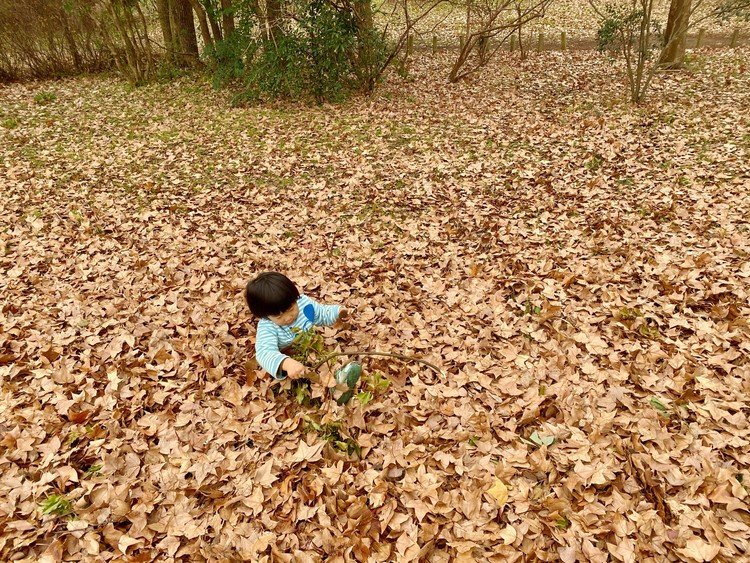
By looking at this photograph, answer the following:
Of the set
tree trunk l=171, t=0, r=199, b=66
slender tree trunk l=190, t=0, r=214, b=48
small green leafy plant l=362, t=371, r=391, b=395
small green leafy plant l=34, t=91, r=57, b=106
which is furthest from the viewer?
tree trunk l=171, t=0, r=199, b=66

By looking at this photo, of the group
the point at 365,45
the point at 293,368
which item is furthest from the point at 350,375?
the point at 365,45

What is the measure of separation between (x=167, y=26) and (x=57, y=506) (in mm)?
16106

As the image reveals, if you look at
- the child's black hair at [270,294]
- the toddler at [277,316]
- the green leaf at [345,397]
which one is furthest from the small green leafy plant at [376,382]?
the child's black hair at [270,294]

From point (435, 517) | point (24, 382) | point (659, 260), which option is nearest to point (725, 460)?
point (435, 517)

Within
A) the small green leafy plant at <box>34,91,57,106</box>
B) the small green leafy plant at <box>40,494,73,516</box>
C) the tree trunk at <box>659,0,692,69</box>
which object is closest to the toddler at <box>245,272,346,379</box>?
the small green leafy plant at <box>40,494,73,516</box>

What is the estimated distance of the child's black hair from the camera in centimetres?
335

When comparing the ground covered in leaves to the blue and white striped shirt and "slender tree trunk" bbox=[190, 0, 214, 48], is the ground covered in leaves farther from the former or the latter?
"slender tree trunk" bbox=[190, 0, 214, 48]

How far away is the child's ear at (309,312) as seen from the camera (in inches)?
154

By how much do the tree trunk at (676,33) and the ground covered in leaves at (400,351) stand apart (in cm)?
300

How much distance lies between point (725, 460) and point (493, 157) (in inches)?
259

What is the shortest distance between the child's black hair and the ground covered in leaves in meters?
0.84

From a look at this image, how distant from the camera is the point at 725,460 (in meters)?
3.01

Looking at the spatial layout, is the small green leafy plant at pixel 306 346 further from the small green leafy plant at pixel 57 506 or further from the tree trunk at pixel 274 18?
the tree trunk at pixel 274 18

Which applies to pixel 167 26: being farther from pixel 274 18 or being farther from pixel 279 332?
pixel 279 332
